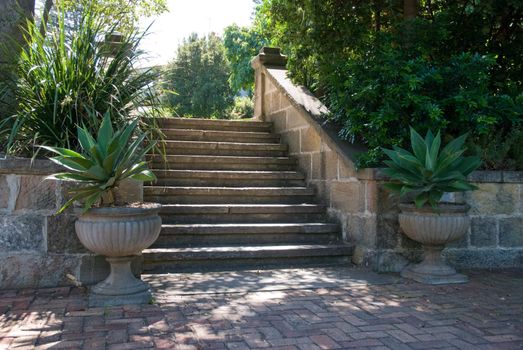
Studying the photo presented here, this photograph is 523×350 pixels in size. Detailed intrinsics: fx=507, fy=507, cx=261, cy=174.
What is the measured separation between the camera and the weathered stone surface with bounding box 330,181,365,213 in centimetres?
533

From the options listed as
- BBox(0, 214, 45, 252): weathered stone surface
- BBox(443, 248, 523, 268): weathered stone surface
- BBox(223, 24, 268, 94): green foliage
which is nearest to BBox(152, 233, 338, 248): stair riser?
BBox(0, 214, 45, 252): weathered stone surface

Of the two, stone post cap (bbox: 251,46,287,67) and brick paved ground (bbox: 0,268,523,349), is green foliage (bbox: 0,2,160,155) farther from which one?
stone post cap (bbox: 251,46,287,67)

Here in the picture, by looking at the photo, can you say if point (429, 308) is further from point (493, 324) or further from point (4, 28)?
point (4, 28)

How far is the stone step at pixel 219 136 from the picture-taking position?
7137 millimetres

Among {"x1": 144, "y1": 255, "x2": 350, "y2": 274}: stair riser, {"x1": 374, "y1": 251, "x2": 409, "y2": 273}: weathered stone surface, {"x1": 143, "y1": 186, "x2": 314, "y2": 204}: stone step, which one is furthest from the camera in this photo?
{"x1": 143, "y1": 186, "x2": 314, "y2": 204}: stone step

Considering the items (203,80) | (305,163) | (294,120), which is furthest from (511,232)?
(203,80)

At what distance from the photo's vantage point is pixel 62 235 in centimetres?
438

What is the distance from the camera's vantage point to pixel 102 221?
379cm

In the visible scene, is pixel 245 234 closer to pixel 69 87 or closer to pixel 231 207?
pixel 231 207

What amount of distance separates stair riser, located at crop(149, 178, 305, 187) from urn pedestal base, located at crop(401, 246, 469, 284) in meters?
→ 2.17

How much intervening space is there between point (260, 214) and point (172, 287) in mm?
1828

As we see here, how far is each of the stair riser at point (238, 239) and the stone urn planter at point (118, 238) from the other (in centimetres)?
122

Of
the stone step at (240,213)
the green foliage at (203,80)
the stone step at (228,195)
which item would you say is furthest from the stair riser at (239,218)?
the green foliage at (203,80)

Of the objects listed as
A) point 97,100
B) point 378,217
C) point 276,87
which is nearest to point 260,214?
point 378,217
